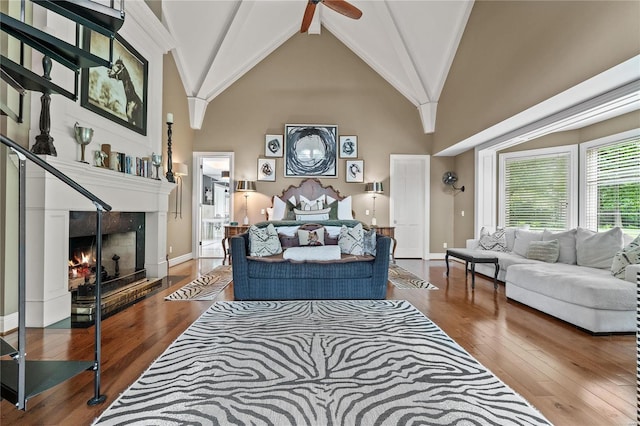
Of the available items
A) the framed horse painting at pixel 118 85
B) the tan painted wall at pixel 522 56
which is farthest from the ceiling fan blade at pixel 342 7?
the framed horse painting at pixel 118 85

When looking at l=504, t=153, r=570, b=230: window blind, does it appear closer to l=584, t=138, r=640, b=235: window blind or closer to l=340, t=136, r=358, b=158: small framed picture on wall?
l=584, t=138, r=640, b=235: window blind

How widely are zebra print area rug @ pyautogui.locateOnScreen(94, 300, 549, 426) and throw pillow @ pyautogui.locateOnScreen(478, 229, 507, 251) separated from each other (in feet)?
9.93

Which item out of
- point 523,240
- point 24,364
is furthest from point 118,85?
point 523,240

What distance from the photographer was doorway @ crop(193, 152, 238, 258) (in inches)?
270

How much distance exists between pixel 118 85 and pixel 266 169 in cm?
332

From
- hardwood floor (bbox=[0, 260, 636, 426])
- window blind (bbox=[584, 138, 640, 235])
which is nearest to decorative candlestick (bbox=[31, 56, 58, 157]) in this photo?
hardwood floor (bbox=[0, 260, 636, 426])

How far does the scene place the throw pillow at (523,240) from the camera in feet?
15.4

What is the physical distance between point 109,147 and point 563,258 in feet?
19.2

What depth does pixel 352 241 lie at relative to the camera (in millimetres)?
3967

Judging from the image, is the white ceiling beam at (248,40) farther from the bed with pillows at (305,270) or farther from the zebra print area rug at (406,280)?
the zebra print area rug at (406,280)

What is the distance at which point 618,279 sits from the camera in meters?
2.97

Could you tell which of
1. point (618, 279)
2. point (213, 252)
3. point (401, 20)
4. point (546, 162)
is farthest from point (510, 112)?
point (213, 252)

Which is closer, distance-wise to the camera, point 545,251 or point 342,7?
point 342,7

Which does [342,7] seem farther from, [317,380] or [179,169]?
[317,380]
